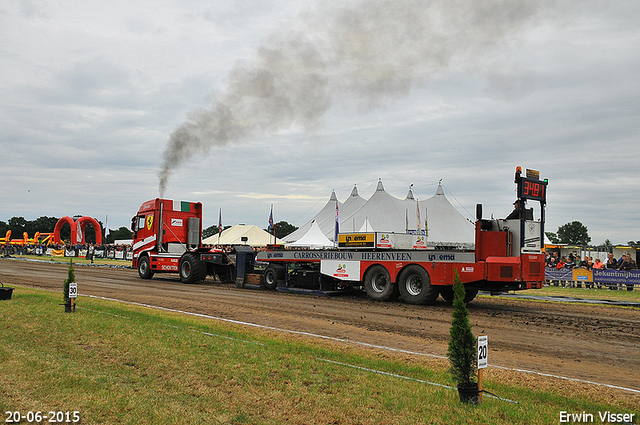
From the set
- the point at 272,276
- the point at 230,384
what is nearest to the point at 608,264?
the point at 272,276

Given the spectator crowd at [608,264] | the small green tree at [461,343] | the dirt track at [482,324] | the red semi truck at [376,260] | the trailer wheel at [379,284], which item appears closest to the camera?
the small green tree at [461,343]

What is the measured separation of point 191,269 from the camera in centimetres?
2244

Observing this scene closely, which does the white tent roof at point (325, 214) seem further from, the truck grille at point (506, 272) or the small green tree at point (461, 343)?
the small green tree at point (461, 343)

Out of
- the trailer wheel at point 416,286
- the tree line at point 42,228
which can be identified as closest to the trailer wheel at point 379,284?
the trailer wheel at point 416,286

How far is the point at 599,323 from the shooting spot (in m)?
12.5

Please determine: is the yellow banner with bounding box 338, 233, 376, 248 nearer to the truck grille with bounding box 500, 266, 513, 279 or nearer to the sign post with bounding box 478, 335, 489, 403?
the truck grille with bounding box 500, 266, 513, 279

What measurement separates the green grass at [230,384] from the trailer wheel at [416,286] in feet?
23.1

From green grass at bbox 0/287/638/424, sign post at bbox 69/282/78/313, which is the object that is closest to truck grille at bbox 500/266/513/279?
green grass at bbox 0/287/638/424

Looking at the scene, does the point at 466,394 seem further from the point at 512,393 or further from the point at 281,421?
the point at 281,421

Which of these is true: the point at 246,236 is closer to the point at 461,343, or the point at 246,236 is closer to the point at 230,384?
the point at 230,384

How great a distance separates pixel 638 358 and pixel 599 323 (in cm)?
429

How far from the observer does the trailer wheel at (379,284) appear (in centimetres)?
1609

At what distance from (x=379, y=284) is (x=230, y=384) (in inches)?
440

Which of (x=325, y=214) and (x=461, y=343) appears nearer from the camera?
(x=461, y=343)
